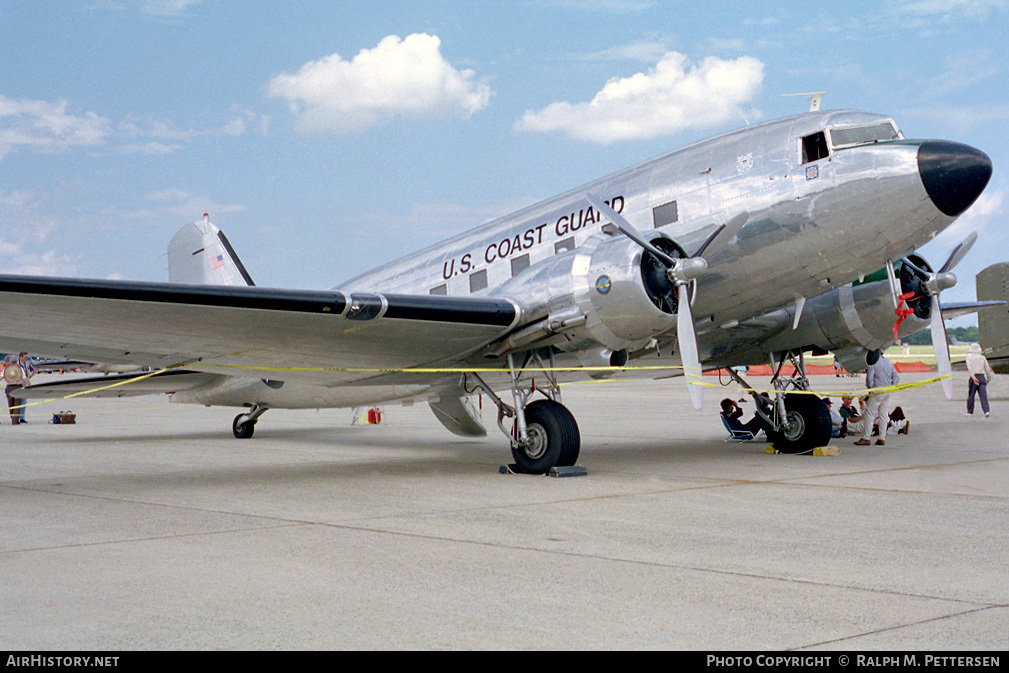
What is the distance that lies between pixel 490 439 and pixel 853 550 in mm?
11289

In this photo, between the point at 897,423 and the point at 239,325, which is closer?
the point at 239,325

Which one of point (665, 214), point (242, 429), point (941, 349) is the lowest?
point (242, 429)

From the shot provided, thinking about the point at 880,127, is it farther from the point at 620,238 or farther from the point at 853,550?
the point at 853,550

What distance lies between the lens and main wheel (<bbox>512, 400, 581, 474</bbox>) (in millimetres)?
10195

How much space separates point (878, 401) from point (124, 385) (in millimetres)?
12639

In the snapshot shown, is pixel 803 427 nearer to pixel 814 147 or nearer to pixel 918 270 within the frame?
pixel 918 270

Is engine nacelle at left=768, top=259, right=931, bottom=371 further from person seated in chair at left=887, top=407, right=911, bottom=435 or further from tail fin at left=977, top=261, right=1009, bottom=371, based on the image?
tail fin at left=977, top=261, right=1009, bottom=371

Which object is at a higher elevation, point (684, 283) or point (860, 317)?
point (684, 283)

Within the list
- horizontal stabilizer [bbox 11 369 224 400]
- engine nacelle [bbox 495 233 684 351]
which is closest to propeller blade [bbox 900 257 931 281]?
engine nacelle [bbox 495 233 684 351]

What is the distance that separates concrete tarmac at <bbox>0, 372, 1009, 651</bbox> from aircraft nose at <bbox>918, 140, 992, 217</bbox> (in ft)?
9.25

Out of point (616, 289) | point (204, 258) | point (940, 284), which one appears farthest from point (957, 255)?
point (204, 258)

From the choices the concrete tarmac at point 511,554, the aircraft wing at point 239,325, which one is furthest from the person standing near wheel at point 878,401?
the aircraft wing at point 239,325

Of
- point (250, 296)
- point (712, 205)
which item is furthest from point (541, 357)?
point (250, 296)

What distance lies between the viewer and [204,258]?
53.9ft
